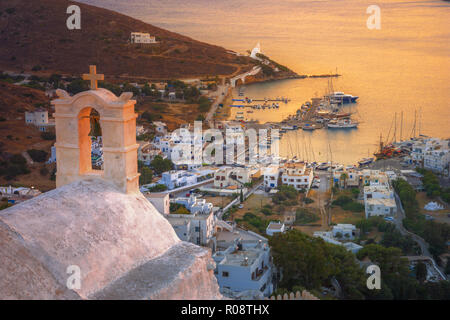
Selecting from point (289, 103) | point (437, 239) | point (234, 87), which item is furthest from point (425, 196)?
point (234, 87)

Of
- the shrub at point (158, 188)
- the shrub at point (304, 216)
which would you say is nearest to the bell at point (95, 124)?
the shrub at point (304, 216)

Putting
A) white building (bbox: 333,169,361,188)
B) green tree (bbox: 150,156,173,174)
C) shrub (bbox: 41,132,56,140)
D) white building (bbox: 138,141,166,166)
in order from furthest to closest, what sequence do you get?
shrub (bbox: 41,132,56,140) < white building (bbox: 138,141,166,166) < green tree (bbox: 150,156,173,174) < white building (bbox: 333,169,361,188)

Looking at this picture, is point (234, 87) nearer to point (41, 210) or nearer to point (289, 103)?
point (289, 103)

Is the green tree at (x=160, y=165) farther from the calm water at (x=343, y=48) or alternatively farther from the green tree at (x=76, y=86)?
the green tree at (x=76, y=86)

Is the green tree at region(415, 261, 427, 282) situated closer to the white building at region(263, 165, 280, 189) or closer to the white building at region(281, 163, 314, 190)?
the white building at region(281, 163, 314, 190)

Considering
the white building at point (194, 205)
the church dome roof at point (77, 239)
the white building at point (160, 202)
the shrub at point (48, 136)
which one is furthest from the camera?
the shrub at point (48, 136)

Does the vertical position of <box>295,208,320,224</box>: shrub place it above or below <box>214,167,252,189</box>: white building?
below

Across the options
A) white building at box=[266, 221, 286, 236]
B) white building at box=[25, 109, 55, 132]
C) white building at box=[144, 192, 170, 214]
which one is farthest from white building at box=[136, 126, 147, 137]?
white building at box=[266, 221, 286, 236]
